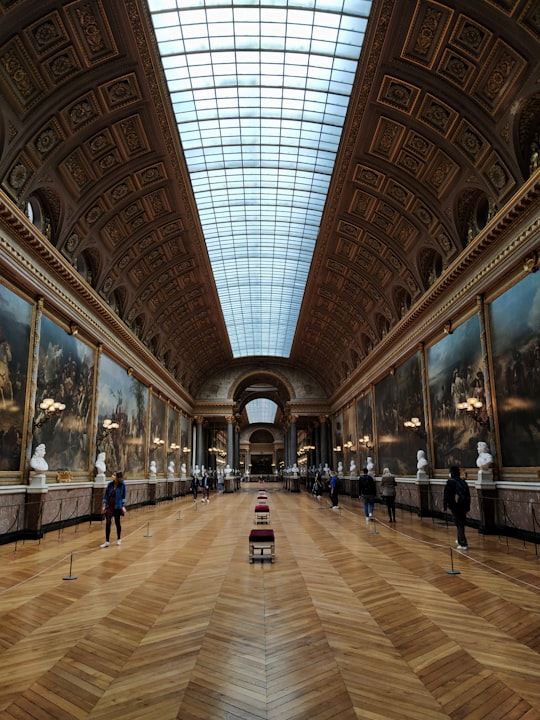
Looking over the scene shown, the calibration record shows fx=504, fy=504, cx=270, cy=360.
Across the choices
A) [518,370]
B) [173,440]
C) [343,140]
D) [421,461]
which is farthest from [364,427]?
[518,370]

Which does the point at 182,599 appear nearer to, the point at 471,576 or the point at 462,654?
the point at 462,654

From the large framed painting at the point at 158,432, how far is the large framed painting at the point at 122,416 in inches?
74.3

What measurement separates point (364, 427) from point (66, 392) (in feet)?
65.8

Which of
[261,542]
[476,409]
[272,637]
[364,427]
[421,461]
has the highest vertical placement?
[364,427]

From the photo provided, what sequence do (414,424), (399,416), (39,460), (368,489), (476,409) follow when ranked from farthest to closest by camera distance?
(399,416), (414,424), (368,489), (476,409), (39,460)

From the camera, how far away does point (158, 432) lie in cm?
3216

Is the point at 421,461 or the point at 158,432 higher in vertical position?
the point at 158,432

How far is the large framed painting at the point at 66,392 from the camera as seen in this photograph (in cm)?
1536

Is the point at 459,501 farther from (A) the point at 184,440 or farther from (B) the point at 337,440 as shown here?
(A) the point at 184,440

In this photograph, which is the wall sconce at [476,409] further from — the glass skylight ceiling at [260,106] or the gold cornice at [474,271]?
the glass skylight ceiling at [260,106]

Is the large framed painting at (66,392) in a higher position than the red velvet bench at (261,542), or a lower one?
higher

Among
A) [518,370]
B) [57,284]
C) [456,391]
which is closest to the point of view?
[518,370]

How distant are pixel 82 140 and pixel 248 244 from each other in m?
15.4

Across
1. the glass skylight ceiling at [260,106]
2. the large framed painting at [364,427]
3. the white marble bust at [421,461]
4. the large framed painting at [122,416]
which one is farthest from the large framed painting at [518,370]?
the large framed painting at [364,427]
